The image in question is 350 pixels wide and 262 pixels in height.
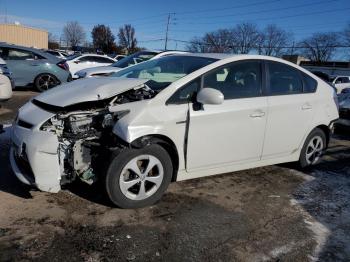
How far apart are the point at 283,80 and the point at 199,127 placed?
166cm

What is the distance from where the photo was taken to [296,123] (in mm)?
5293

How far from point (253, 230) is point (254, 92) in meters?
1.78

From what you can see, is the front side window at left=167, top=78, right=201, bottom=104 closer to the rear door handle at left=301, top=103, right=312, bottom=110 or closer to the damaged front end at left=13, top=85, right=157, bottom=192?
the damaged front end at left=13, top=85, right=157, bottom=192

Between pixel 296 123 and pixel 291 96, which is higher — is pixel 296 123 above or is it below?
below

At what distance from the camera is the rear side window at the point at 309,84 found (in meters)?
5.52

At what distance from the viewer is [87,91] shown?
161 inches

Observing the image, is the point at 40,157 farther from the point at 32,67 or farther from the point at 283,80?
the point at 32,67

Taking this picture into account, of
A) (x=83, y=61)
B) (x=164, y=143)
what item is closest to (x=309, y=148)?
(x=164, y=143)

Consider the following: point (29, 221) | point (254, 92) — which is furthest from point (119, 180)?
point (254, 92)

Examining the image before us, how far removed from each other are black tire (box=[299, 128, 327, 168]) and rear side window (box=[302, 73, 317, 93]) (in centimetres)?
59

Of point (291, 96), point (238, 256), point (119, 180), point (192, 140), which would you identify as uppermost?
point (291, 96)

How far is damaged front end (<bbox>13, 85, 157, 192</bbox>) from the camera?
3762 mm

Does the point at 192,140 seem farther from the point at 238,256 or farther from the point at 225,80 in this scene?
the point at 238,256

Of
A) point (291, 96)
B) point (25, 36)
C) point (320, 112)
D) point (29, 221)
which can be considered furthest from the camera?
point (25, 36)
